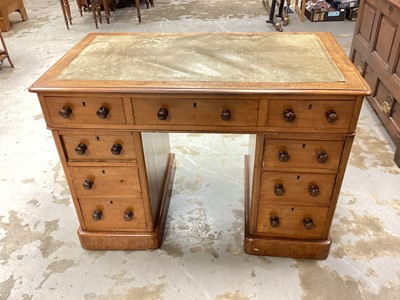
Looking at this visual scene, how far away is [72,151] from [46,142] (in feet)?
4.09

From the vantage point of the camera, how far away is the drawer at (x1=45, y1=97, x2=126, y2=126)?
3.99ft

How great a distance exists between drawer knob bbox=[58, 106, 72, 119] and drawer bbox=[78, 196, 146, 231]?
0.42 metres

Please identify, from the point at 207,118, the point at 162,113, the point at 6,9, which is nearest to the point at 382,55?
the point at 207,118

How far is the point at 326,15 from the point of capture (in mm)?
4598

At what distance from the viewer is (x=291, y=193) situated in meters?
1.41

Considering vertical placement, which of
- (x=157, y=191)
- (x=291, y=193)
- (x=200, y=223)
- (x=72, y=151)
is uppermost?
(x=72, y=151)

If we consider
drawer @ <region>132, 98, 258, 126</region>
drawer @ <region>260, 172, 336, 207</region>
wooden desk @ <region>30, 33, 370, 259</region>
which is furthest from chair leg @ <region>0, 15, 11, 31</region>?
drawer @ <region>260, 172, 336, 207</region>

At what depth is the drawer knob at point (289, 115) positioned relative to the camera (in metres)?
1.17

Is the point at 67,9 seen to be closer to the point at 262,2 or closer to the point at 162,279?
the point at 262,2

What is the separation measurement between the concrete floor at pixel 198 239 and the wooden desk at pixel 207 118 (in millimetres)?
112

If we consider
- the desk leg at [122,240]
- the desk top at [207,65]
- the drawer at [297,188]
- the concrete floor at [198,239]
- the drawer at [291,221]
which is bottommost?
the concrete floor at [198,239]

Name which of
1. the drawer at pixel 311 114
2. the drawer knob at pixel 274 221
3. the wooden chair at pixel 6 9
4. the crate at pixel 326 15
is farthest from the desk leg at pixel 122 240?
the wooden chair at pixel 6 9

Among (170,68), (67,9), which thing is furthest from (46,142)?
(67,9)

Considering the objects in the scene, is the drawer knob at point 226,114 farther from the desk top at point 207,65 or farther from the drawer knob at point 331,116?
the drawer knob at point 331,116
